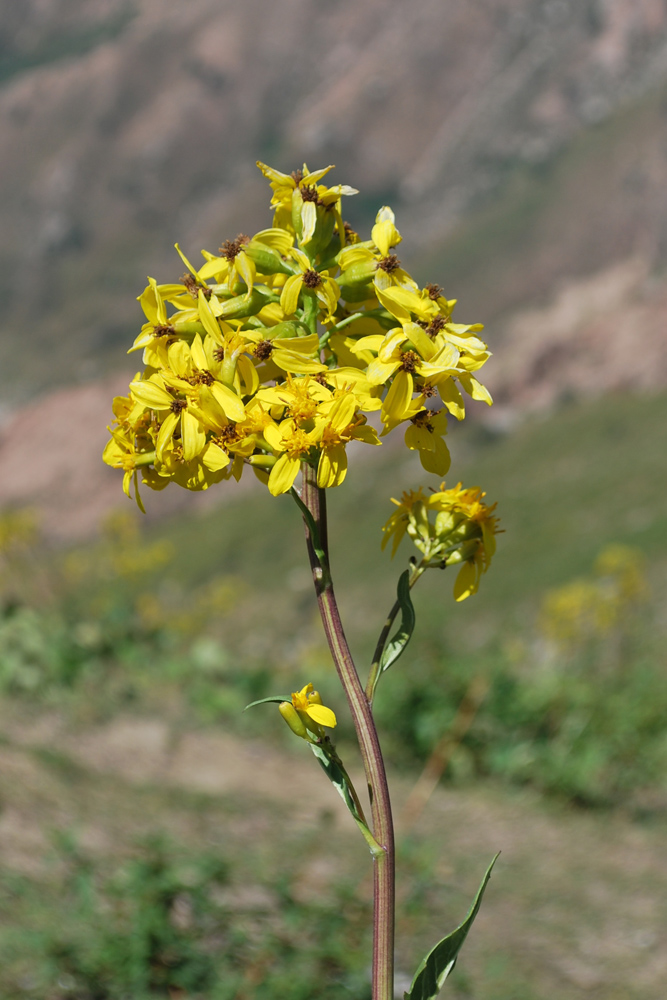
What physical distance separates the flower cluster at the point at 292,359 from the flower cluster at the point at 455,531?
0.19 meters

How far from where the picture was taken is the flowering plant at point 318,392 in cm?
153

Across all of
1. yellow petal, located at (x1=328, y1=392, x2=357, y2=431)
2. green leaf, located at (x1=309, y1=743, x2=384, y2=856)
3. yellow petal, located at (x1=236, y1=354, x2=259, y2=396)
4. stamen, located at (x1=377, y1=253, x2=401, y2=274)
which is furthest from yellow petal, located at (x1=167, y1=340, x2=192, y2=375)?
green leaf, located at (x1=309, y1=743, x2=384, y2=856)

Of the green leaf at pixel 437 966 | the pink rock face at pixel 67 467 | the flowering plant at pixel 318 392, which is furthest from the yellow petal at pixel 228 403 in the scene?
the pink rock face at pixel 67 467

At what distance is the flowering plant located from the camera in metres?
1.53

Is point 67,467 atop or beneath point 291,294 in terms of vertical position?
atop

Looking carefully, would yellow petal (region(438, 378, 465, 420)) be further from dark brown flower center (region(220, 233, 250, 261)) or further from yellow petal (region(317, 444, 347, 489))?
dark brown flower center (region(220, 233, 250, 261))

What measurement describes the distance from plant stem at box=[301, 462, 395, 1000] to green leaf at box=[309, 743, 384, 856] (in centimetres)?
2

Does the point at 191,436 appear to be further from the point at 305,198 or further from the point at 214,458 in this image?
the point at 305,198

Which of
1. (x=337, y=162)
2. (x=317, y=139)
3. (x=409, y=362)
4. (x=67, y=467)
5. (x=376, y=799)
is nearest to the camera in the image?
(x=376, y=799)

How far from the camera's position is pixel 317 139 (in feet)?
444

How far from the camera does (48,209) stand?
147000mm

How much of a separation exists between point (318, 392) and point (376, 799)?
0.74 metres

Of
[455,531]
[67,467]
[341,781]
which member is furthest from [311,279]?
[67,467]

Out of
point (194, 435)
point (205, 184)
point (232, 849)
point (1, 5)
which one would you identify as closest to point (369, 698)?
point (194, 435)
